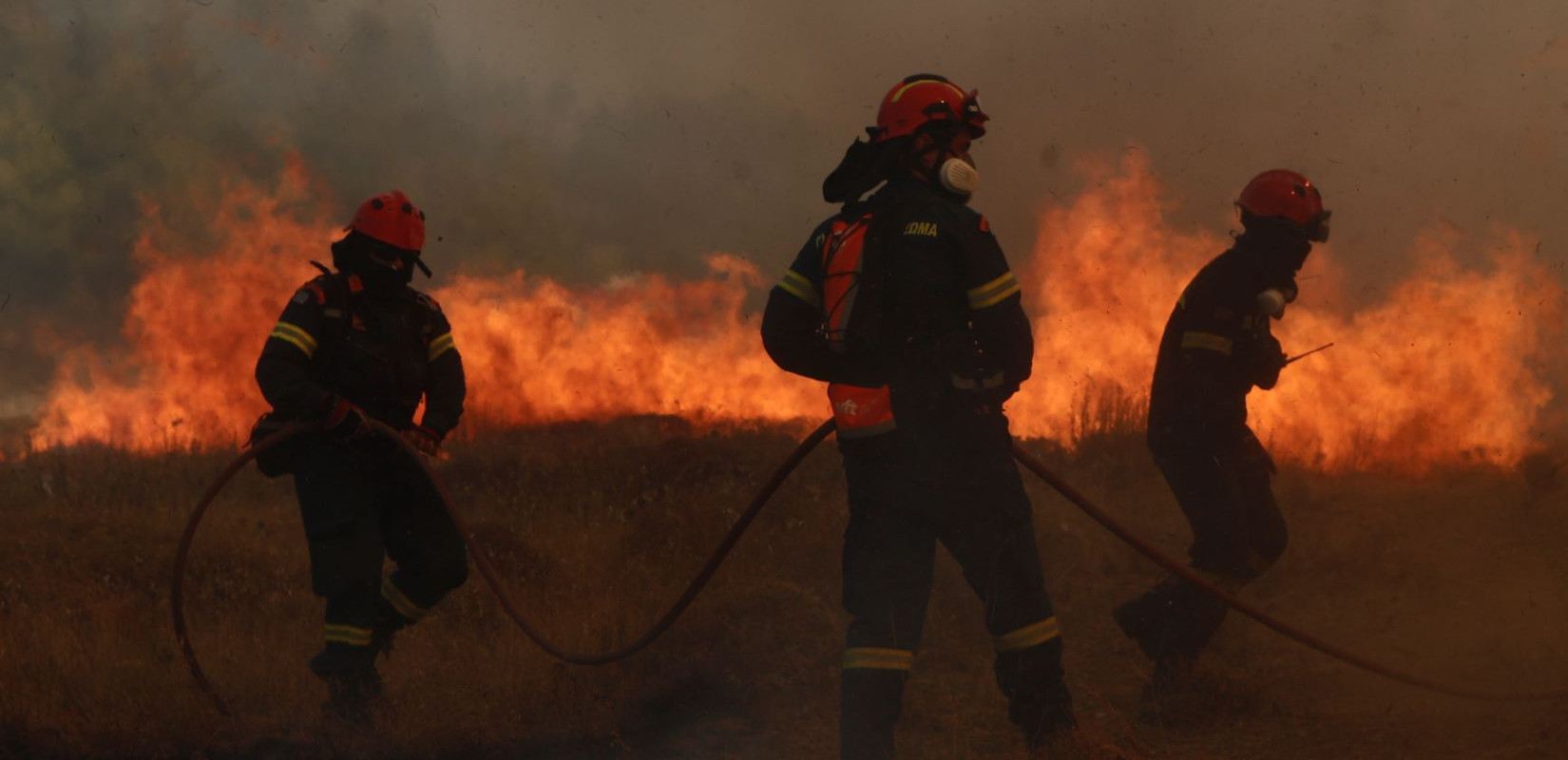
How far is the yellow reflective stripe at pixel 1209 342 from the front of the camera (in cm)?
553

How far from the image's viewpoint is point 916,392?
4.20 metres

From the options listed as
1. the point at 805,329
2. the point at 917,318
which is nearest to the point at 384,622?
the point at 805,329

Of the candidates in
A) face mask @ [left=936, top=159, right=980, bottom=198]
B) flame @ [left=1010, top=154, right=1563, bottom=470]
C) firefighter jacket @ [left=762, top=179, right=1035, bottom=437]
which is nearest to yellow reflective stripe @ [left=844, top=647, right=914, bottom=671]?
firefighter jacket @ [left=762, top=179, right=1035, bottom=437]

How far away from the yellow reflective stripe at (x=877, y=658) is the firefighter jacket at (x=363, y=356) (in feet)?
8.27

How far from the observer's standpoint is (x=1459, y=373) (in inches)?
393

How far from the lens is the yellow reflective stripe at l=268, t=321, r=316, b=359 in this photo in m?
5.30

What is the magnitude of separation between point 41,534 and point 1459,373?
34.5ft

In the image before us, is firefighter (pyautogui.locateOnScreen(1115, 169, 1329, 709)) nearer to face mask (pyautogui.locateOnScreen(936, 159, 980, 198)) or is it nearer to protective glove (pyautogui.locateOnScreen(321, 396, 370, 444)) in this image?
face mask (pyautogui.locateOnScreen(936, 159, 980, 198))

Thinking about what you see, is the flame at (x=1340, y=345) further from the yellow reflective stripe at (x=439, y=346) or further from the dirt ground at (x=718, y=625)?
the yellow reflective stripe at (x=439, y=346)

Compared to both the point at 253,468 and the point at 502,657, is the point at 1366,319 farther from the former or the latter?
the point at 253,468

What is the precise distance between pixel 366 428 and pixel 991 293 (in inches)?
109

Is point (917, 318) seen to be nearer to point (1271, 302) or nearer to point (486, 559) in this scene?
point (1271, 302)

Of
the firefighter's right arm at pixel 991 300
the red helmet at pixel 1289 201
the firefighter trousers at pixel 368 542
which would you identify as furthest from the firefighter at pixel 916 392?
the firefighter trousers at pixel 368 542

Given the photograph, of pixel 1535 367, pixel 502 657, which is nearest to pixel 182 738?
pixel 502 657
